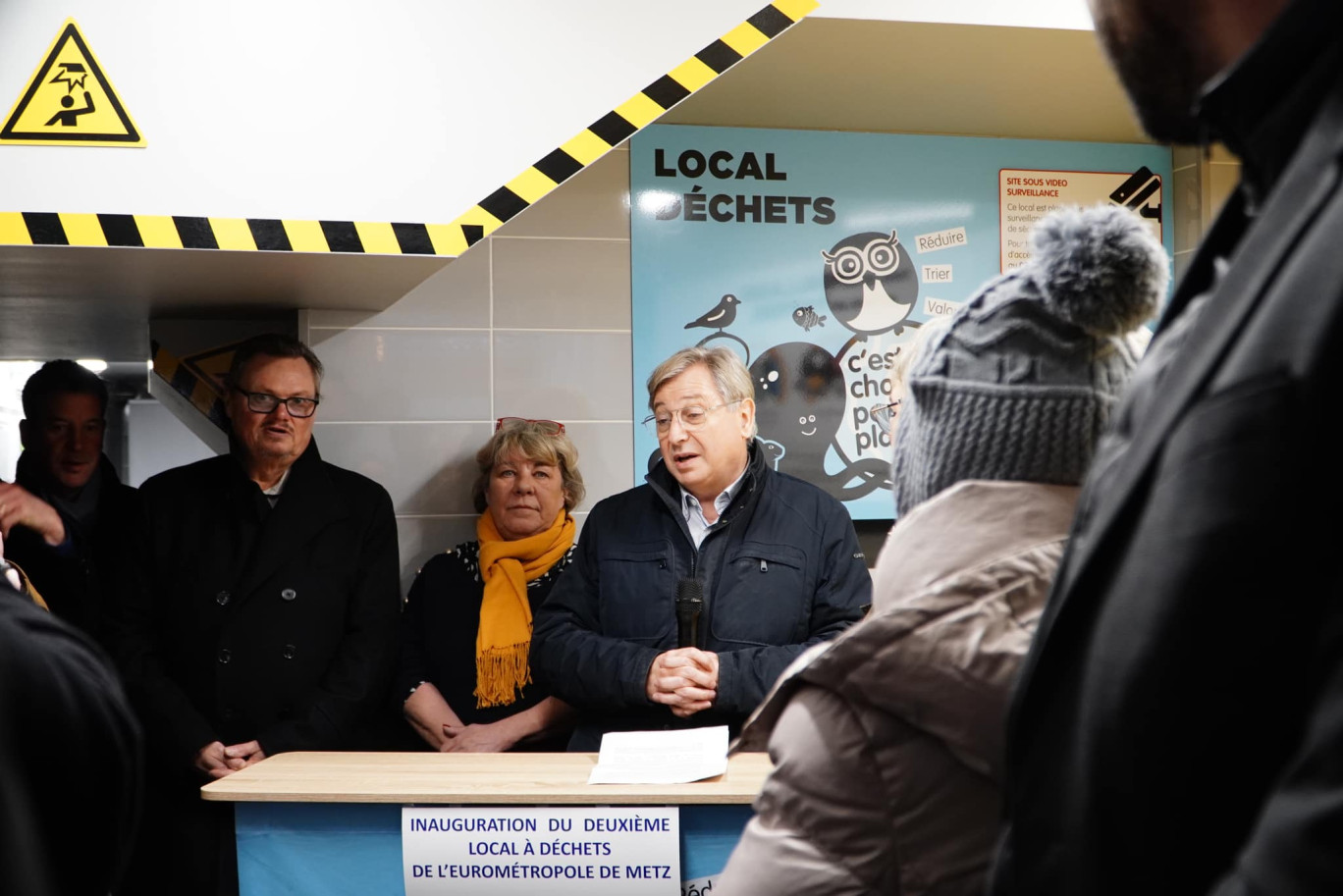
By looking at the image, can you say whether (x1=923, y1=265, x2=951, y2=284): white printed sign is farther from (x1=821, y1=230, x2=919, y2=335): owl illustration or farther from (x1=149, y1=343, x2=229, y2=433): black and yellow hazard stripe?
(x1=149, y1=343, x2=229, y2=433): black and yellow hazard stripe

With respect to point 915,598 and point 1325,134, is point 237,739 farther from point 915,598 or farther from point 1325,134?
point 1325,134

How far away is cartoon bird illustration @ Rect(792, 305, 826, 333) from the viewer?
4039 mm

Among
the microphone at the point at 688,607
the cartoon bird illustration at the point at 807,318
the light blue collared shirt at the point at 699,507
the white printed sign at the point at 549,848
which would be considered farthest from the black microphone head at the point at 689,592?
the cartoon bird illustration at the point at 807,318

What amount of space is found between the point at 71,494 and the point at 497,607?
1433 mm

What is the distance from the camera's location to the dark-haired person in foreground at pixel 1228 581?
558 mm

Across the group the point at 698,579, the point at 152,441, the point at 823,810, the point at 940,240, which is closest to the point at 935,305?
the point at 940,240

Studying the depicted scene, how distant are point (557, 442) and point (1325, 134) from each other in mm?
3067

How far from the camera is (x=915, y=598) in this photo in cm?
103

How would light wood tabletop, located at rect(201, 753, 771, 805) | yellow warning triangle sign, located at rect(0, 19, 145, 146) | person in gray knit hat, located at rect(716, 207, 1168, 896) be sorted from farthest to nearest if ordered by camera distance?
yellow warning triangle sign, located at rect(0, 19, 145, 146), light wood tabletop, located at rect(201, 753, 771, 805), person in gray knit hat, located at rect(716, 207, 1168, 896)

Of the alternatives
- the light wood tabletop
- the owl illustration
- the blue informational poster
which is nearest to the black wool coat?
the light wood tabletop

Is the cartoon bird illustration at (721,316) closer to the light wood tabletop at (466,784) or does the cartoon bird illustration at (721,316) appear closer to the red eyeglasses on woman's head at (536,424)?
the red eyeglasses on woman's head at (536,424)

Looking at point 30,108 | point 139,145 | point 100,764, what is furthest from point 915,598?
point 30,108

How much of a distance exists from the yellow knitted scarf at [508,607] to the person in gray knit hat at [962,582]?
7.42ft

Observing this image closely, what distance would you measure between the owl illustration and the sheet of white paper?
1953 mm
